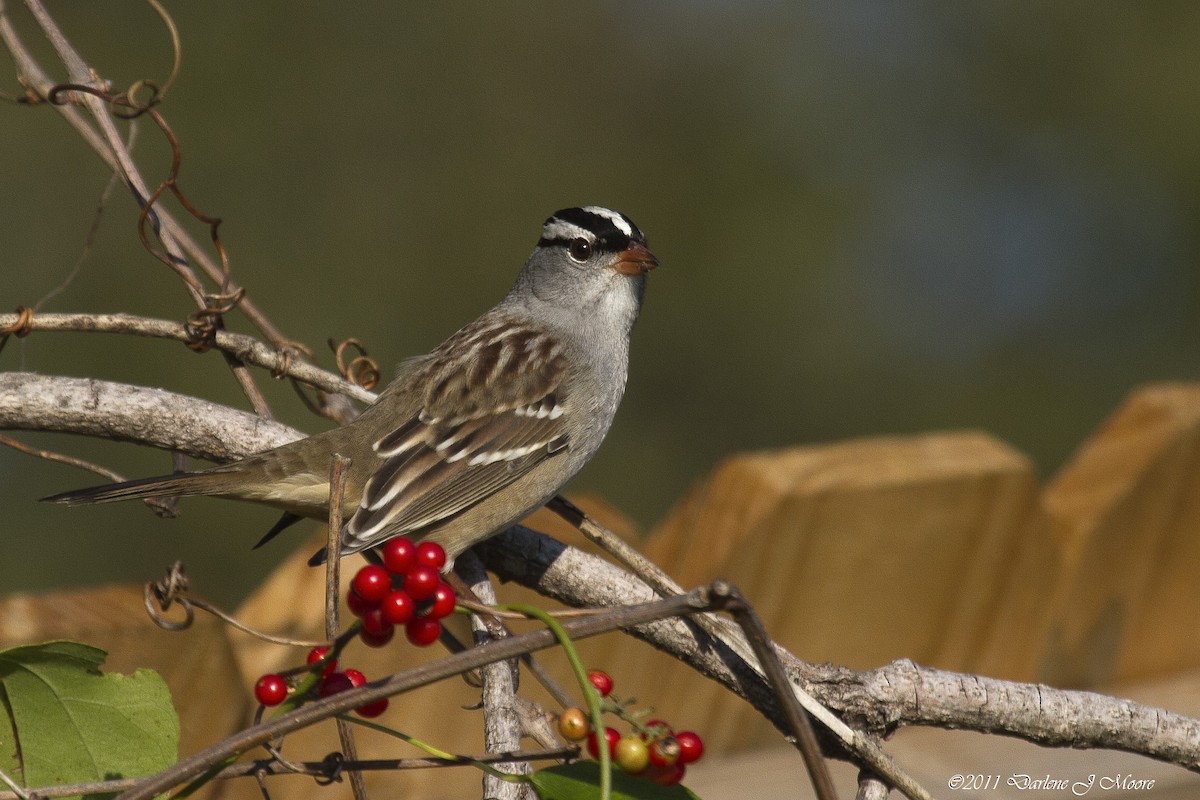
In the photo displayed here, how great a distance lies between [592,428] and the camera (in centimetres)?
285

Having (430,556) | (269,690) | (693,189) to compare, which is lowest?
(269,690)

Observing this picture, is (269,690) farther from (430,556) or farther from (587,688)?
(587,688)

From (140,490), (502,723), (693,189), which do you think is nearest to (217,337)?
(140,490)

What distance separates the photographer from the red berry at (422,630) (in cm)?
142

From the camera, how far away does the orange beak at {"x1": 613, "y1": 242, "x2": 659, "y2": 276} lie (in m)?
3.15

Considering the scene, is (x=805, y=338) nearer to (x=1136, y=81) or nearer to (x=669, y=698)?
(x=1136, y=81)

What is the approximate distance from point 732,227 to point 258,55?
2719 millimetres

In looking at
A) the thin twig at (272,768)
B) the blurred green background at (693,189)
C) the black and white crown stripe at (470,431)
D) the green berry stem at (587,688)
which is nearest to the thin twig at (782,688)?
the green berry stem at (587,688)

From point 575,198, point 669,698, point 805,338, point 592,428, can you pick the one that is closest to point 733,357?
point 805,338

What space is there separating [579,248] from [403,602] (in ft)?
6.41

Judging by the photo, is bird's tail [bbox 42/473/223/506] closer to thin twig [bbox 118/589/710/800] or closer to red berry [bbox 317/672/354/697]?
red berry [bbox 317/672/354/697]

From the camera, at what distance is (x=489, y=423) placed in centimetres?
283

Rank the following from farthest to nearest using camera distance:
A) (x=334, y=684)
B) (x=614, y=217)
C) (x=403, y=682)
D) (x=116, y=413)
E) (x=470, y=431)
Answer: (x=614, y=217) → (x=470, y=431) → (x=116, y=413) → (x=334, y=684) → (x=403, y=682)

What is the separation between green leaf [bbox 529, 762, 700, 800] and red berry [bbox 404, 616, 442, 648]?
0.22 meters
